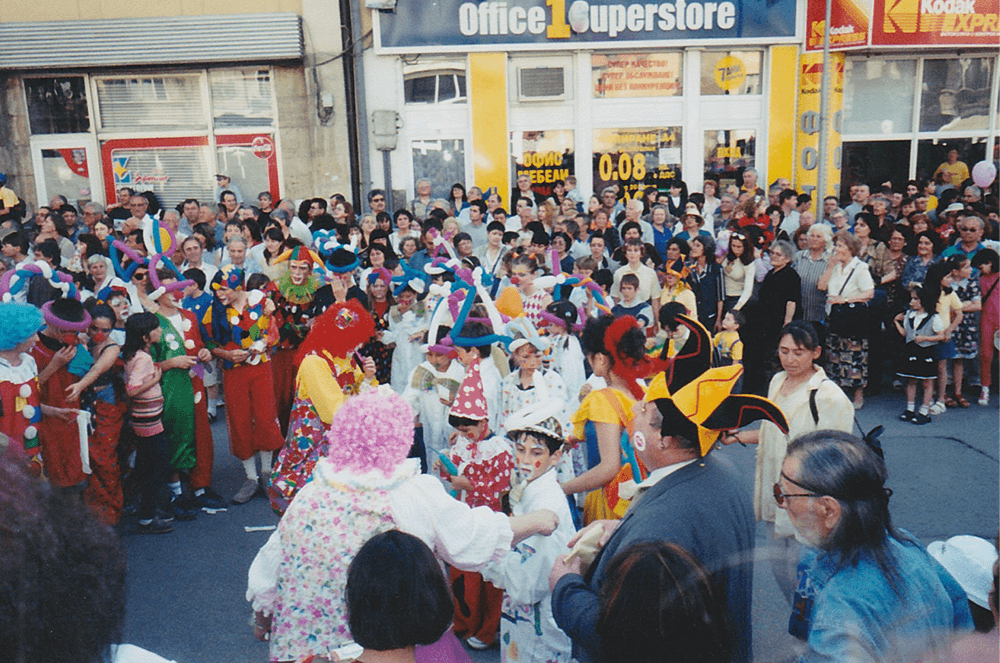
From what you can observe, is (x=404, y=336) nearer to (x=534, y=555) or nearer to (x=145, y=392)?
(x=145, y=392)

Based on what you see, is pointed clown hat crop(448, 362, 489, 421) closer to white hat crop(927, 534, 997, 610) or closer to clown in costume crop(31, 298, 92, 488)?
white hat crop(927, 534, 997, 610)

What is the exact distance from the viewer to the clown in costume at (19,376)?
4387 millimetres

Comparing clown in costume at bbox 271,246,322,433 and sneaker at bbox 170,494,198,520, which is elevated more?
clown in costume at bbox 271,246,322,433

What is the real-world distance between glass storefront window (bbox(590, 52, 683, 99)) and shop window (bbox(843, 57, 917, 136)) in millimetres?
3108

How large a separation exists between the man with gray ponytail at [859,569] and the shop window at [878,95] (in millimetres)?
13670

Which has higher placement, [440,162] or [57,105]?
[57,105]

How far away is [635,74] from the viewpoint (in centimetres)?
1370

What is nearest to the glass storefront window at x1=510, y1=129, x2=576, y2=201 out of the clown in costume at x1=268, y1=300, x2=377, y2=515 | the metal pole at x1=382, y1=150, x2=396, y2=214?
the metal pole at x1=382, y1=150, x2=396, y2=214

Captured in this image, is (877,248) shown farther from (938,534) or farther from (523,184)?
(523,184)

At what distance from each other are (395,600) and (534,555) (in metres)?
1.25

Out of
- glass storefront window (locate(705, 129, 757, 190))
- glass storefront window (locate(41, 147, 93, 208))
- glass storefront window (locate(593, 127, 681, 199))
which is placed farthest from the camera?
glass storefront window (locate(705, 129, 757, 190))

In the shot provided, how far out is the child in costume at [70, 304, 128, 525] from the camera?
527 centimetres

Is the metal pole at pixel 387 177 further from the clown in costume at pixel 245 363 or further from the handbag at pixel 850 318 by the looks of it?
the handbag at pixel 850 318

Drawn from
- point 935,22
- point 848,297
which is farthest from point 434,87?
point 935,22
